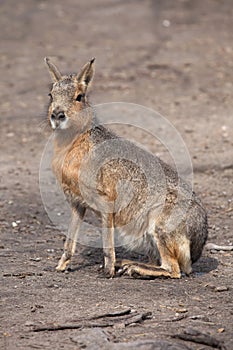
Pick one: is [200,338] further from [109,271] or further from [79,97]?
[79,97]

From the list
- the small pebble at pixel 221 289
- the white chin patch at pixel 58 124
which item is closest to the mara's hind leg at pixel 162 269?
the small pebble at pixel 221 289

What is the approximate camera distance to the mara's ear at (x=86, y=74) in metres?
5.84

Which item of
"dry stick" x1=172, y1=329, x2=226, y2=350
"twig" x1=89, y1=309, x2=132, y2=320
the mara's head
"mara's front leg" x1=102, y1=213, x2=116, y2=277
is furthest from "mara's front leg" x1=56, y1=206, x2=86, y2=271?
"dry stick" x1=172, y1=329, x2=226, y2=350

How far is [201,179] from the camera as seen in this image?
835cm

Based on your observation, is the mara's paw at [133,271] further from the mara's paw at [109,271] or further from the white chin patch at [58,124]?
the white chin patch at [58,124]

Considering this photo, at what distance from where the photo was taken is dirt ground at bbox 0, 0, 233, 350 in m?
4.78

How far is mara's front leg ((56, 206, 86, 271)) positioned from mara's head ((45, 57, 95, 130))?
713mm

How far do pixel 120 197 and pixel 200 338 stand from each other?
1.68 metres

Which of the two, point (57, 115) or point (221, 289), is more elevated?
point (57, 115)

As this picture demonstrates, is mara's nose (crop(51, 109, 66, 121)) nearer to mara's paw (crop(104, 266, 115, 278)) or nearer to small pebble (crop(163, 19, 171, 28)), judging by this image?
mara's paw (crop(104, 266, 115, 278))

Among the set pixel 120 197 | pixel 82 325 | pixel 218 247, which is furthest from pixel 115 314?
pixel 218 247

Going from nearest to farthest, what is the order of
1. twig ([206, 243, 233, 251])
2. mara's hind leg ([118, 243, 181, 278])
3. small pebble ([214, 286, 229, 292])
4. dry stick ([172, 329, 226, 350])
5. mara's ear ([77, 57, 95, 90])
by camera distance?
dry stick ([172, 329, 226, 350]) < small pebble ([214, 286, 229, 292]) < mara's hind leg ([118, 243, 181, 278]) < mara's ear ([77, 57, 95, 90]) < twig ([206, 243, 233, 251])

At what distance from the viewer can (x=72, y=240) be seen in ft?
19.7

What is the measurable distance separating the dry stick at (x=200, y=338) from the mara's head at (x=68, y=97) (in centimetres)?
186
